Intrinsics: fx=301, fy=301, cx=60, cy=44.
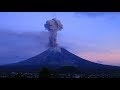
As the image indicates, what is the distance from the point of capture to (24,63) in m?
3.62

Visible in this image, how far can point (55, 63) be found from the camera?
366 centimetres

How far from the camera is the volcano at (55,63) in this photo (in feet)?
11.8

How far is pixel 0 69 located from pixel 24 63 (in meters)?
0.30

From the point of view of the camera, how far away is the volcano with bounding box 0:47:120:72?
3.61 m
